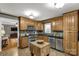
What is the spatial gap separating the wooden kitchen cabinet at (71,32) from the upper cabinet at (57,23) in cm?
75

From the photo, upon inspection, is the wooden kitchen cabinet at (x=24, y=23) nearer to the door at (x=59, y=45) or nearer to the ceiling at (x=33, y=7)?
the ceiling at (x=33, y=7)

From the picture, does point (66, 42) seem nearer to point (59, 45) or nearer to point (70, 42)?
point (70, 42)

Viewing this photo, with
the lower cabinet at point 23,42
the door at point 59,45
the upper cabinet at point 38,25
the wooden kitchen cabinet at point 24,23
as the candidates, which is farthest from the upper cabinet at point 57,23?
the lower cabinet at point 23,42

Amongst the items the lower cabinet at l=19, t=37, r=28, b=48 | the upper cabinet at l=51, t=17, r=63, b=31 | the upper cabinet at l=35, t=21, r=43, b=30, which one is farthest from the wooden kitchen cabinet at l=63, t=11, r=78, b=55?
the upper cabinet at l=35, t=21, r=43, b=30

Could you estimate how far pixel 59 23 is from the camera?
4500mm

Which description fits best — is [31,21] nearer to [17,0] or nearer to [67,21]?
[67,21]

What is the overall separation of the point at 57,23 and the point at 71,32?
1451 millimetres

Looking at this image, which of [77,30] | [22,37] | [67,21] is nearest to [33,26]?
[22,37]

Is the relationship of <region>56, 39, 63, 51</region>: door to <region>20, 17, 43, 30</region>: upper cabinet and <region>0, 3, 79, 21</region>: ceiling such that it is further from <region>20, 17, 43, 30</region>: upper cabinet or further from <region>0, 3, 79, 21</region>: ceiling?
<region>20, 17, 43, 30</region>: upper cabinet

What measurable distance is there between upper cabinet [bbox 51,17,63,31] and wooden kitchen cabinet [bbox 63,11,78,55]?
75 centimetres

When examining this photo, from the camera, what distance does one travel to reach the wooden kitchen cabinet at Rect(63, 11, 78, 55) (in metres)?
3.15

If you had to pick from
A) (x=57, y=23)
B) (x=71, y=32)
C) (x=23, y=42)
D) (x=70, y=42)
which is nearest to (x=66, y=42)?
(x=70, y=42)

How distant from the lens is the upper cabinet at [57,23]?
4.41 m

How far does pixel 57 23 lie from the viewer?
4660 mm
